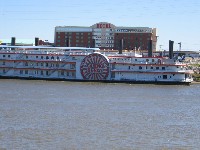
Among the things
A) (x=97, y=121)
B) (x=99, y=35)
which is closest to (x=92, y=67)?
(x=97, y=121)

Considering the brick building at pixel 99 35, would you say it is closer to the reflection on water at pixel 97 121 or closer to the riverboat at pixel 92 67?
the riverboat at pixel 92 67

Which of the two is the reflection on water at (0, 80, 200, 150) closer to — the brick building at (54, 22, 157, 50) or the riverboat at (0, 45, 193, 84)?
the riverboat at (0, 45, 193, 84)

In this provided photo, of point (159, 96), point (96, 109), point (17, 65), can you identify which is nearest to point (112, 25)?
point (17, 65)

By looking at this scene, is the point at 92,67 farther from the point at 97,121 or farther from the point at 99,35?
the point at 99,35

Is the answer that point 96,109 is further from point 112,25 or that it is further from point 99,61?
point 112,25

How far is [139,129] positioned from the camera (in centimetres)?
2964

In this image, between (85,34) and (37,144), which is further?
(85,34)

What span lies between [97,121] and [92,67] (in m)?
37.1

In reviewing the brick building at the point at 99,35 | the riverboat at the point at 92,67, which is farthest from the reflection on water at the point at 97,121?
the brick building at the point at 99,35

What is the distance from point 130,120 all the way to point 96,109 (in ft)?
16.8

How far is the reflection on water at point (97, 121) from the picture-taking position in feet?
84.7

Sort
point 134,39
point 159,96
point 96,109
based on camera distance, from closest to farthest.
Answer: point 96,109, point 159,96, point 134,39

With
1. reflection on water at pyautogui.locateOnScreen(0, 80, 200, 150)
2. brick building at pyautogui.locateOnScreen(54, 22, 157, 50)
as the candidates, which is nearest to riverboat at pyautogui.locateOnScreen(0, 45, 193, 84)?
reflection on water at pyautogui.locateOnScreen(0, 80, 200, 150)

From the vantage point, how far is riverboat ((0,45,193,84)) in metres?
66.4
